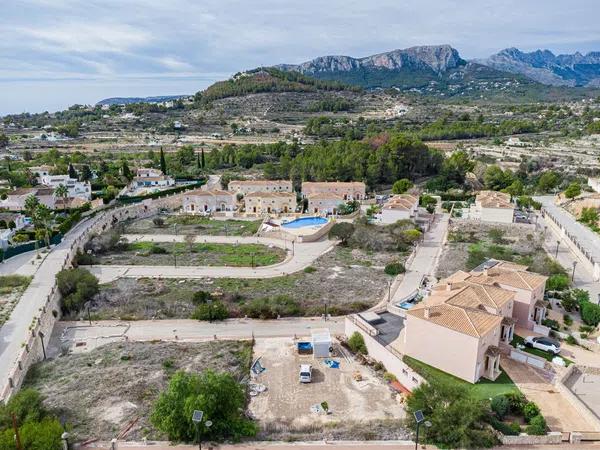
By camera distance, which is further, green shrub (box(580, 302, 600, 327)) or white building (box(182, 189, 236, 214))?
white building (box(182, 189, 236, 214))

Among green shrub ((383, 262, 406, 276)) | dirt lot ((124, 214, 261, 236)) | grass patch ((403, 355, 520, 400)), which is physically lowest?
dirt lot ((124, 214, 261, 236))

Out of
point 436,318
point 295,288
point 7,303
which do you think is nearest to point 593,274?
point 436,318

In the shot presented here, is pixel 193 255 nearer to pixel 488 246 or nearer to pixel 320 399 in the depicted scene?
pixel 320 399

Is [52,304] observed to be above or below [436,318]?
below

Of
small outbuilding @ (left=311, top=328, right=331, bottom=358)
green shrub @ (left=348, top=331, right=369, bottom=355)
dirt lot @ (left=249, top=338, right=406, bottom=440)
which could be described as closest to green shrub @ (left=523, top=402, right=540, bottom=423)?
dirt lot @ (left=249, top=338, right=406, bottom=440)

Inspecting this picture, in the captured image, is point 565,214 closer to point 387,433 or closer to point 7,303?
point 387,433

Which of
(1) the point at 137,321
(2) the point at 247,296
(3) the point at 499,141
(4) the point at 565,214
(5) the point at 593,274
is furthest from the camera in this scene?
(3) the point at 499,141

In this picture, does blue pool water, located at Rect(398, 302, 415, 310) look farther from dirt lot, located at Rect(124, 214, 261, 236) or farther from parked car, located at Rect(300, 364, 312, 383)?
dirt lot, located at Rect(124, 214, 261, 236)
